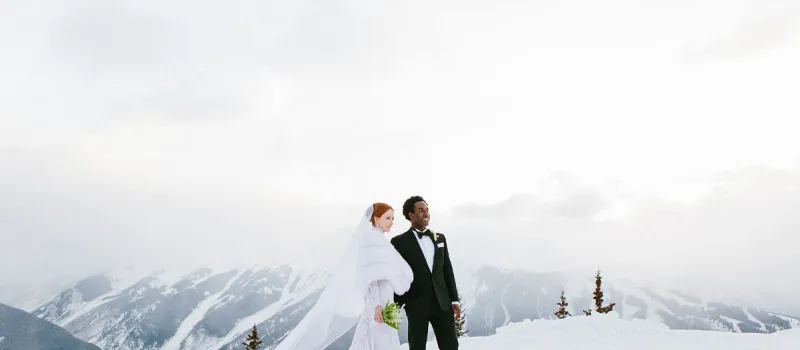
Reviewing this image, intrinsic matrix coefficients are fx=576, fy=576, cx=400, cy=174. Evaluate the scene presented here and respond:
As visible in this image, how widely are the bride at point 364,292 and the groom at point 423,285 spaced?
0.18 metres

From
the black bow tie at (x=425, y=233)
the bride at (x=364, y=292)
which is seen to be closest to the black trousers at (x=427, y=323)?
the bride at (x=364, y=292)

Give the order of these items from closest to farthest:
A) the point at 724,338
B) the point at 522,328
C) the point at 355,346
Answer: the point at 355,346 < the point at 724,338 < the point at 522,328

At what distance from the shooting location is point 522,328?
1535cm

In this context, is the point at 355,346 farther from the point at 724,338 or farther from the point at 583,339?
the point at 724,338

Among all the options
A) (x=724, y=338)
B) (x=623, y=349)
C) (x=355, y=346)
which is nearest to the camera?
(x=355, y=346)

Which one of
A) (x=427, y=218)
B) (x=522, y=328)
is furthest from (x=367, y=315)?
(x=522, y=328)

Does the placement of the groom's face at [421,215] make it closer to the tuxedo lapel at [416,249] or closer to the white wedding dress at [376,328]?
the tuxedo lapel at [416,249]

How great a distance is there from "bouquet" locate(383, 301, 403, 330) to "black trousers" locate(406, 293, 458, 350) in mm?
318

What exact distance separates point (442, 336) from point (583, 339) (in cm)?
676

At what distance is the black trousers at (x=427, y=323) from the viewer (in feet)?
25.6

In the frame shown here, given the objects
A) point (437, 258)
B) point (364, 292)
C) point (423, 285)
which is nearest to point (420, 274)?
point (423, 285)

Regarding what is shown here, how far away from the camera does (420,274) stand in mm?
7855

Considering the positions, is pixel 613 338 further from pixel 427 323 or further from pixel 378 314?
pixel 378 314

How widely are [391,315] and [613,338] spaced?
796cm
